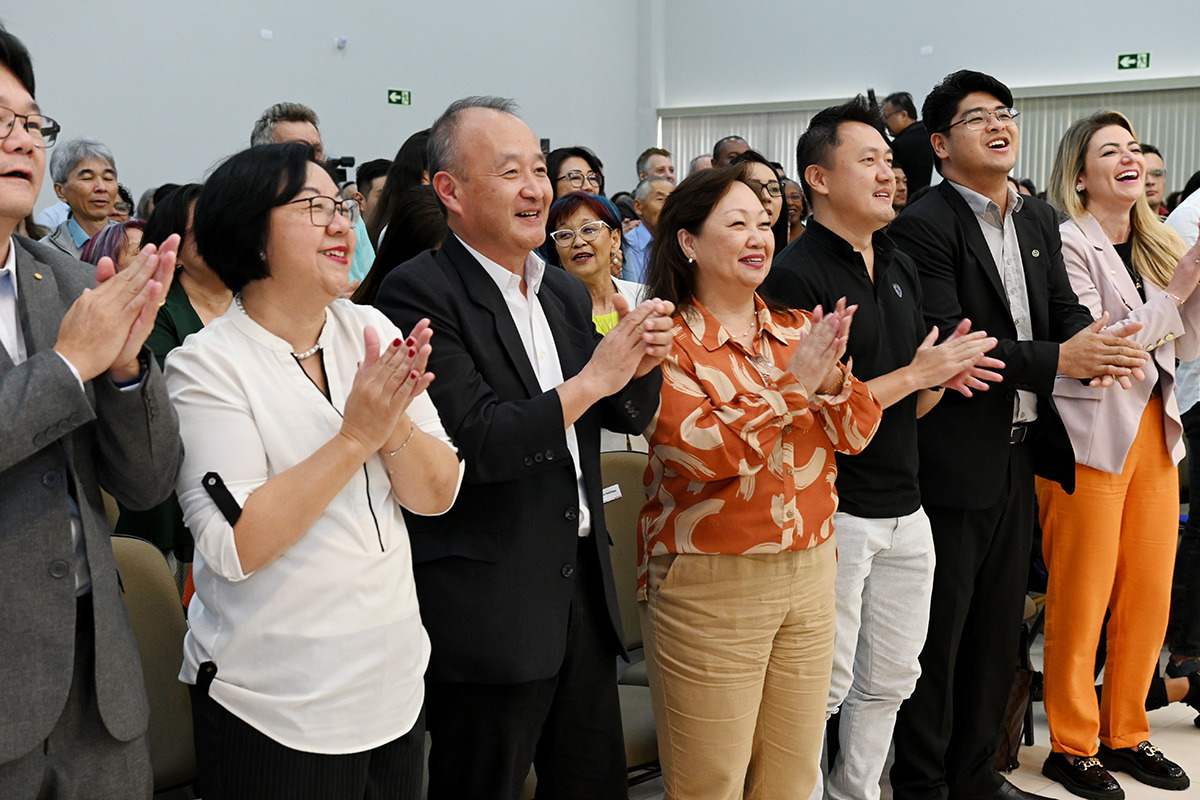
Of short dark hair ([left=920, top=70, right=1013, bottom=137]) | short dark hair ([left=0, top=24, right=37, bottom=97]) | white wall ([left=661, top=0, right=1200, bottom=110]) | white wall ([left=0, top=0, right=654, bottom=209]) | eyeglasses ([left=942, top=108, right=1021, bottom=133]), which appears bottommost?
short dark hair ([left=0, top=24, right=37, bottom=97])

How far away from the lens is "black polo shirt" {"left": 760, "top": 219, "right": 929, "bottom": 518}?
2541 millimetres

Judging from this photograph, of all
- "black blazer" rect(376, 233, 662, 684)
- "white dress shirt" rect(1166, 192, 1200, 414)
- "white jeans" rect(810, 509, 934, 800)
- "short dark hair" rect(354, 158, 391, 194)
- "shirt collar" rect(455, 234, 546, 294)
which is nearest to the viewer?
"black blazer" rect(376, 233, 662, 684)

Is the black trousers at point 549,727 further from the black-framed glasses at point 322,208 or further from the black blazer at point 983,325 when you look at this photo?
the black blazer at point 983,325

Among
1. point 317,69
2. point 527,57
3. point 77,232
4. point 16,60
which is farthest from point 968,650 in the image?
point 527,57

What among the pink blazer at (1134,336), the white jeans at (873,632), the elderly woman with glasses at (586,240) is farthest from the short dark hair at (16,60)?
the pink blazer at (1134,336)

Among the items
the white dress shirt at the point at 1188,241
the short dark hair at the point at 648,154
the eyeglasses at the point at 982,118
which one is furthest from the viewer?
the short dark hair at the point at 648,154

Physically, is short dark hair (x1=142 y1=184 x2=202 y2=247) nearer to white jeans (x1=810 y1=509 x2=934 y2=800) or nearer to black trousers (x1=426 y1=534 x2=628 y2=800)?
black trousers (x1=426 y1=534 x2=628 y2=800)

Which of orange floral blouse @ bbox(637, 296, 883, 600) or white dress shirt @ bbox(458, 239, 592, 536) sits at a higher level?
white dress shirt @ bbox(458, 239, 592, 536)

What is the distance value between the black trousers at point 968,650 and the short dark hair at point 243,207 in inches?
71.2

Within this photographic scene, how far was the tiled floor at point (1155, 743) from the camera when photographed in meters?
3.09

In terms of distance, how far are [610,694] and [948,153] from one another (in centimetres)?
173

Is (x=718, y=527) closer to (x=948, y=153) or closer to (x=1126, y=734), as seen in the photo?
(x=948, y=153)

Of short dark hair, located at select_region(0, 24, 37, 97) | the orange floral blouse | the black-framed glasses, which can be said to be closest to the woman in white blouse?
the black-framed glasses

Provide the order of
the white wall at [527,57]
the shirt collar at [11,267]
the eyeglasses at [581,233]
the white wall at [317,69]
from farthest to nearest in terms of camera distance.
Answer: the white wall at [527,57] → the white wall at [317,69] → the eyeglasses at [581,233] → the shirt collar at [11,267]
